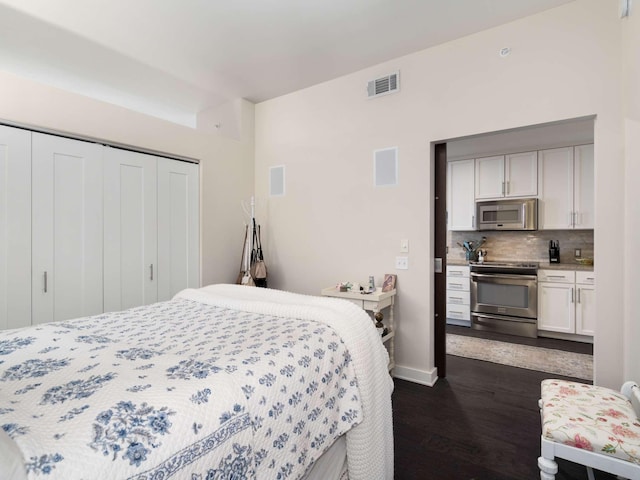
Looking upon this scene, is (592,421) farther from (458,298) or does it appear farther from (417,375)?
(458,298)

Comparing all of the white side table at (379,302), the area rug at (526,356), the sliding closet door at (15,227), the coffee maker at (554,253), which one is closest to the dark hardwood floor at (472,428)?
the area rug at (526,356)

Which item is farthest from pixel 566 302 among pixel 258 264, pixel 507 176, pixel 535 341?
pixel 258 264

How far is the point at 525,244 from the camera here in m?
4.92

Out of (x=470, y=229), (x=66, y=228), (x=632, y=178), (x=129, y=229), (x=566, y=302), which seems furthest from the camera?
(x=470, y=229)

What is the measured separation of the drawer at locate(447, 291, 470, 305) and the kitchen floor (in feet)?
1.23

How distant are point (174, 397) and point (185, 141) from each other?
113 inches

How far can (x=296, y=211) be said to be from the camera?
11.9 feet

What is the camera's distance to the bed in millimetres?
729

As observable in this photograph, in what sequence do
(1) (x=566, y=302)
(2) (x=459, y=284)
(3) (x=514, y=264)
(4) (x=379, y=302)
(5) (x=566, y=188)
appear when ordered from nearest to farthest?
(4) (x=379, y=302)
(1) (x=566, y=302)
(5) (x=566, y=188)
(3) (x=514, y=264)
(2) (x=459, y=284)

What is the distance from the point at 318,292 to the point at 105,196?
2.12 m

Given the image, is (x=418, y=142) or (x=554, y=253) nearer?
(x=418, y=142)

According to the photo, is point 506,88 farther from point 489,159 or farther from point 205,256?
point 205,256

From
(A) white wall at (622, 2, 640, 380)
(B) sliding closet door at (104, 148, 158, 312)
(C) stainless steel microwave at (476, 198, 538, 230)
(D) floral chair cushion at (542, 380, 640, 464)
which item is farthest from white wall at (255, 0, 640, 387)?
(C) stainless steel microwave at (476, 198, 538, 230)

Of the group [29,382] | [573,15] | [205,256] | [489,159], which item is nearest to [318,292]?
[205,256]
